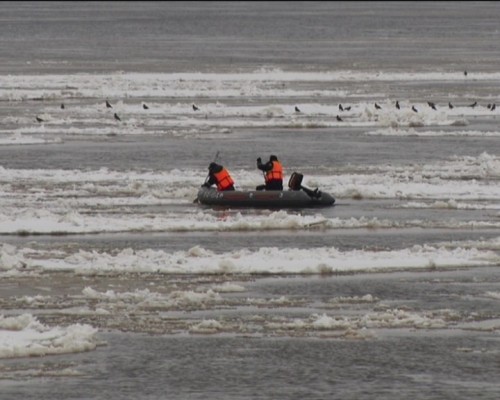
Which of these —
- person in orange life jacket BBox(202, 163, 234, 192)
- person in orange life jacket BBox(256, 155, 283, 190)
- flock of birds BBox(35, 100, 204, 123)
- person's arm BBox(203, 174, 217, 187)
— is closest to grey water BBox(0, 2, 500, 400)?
person in orange life jacket BBox(256, 155, 283, 190)

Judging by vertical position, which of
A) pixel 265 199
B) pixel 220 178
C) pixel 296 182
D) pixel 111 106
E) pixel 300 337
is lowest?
pixel 300 337

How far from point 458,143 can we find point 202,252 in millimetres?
20232

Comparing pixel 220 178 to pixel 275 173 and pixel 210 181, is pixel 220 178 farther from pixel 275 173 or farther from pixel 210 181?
pixel 275 173

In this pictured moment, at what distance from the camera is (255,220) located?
32062 millimetres

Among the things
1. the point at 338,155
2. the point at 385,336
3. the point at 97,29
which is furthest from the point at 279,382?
the point at 97,29

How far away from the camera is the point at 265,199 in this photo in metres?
34.1

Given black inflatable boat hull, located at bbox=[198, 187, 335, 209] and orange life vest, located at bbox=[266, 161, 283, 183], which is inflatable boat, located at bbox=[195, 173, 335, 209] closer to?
black inflatable boat hull, located at bbox=[198, 187, 335, 209]

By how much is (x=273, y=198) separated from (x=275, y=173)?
1.88 feet

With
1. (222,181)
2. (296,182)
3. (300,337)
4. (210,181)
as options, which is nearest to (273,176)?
(296,182)

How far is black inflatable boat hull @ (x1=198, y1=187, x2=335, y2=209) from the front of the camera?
3409 cm

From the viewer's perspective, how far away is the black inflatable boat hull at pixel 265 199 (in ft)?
112

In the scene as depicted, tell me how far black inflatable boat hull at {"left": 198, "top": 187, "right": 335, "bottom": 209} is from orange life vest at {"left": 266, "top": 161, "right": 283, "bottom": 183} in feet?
1.20

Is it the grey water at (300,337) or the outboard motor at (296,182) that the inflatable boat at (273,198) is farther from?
the grey water at (300,337)

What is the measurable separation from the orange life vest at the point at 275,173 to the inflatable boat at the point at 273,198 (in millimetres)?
322
